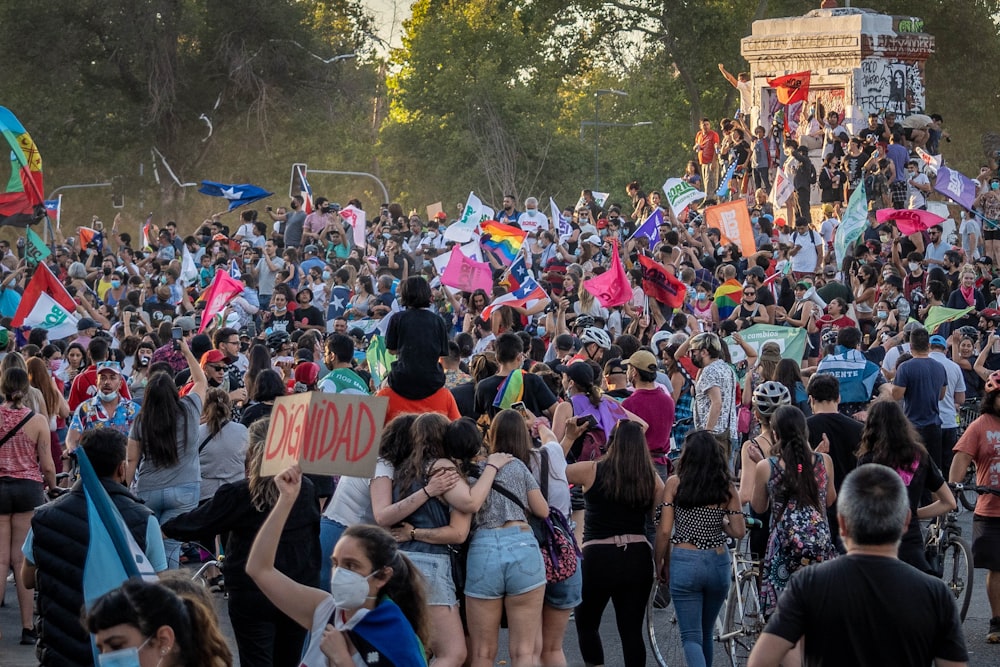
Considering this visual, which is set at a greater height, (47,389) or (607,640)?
(47,389)

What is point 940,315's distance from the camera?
16000mm

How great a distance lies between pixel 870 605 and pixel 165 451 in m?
5.62

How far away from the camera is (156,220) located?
5741 centimetres

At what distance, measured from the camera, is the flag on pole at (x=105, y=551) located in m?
5.79

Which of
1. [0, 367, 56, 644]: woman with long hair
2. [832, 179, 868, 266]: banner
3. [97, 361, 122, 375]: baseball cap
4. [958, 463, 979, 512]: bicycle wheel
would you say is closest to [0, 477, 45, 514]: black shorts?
[0, 367, 56, 644]: woman with long hair

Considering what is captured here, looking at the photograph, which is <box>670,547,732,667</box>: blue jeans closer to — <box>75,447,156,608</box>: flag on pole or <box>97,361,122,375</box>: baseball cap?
<box>75,447,156,608</box>: flag on pole

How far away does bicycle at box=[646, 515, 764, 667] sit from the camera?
9023 mm

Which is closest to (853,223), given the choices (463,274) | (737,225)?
(737,225)

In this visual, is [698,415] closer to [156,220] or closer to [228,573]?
[228,573]

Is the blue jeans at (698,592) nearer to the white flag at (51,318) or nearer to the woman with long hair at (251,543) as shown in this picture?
the woman with long hair at (251,543)

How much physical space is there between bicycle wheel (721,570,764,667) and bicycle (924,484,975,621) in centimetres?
132

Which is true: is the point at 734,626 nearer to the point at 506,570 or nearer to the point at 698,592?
the point at 698,592

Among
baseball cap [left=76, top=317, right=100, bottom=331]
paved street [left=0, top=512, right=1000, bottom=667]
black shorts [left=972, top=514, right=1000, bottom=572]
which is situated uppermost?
baseball cap [left=76, top=317, right=100, bottom=331]

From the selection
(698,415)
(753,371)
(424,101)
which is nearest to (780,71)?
(753,371)
